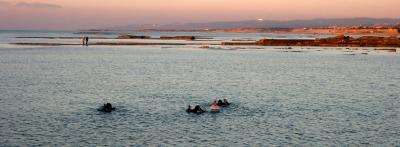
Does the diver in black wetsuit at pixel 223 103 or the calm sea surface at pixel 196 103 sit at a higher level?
the diver in black wetsuit at pixel 223 103

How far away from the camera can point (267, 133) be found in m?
29.0

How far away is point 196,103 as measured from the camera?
39.7 metres

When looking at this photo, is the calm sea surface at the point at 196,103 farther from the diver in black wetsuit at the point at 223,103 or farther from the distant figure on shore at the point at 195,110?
the diver in black wetsuit at the point at 223,103

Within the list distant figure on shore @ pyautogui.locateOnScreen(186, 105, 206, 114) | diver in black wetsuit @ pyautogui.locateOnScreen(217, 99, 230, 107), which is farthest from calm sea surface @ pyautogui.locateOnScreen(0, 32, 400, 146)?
diver in black wetsuit @ pyautogui.locateOnScreen(217, 99, 230, 107)

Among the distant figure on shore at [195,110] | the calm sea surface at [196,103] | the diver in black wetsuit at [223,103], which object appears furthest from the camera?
the diver in black wetsuit at [223,103]

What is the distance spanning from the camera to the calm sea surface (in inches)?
1091

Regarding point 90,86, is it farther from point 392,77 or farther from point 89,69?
point 392,77

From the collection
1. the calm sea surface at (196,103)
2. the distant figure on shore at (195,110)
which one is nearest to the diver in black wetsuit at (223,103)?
the calm sea surface at (196,103)

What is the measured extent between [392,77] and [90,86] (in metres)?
33.8

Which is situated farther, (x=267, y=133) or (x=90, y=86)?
(x=90, y=86)

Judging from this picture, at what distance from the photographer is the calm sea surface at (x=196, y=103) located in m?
27.7

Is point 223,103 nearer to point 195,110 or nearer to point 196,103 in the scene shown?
point 196,103

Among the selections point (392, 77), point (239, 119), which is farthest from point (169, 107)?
point (392, 77)

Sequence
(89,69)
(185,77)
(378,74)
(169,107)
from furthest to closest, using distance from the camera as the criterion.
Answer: (89,69) < (378,74) < (185,77) < (169,107)
